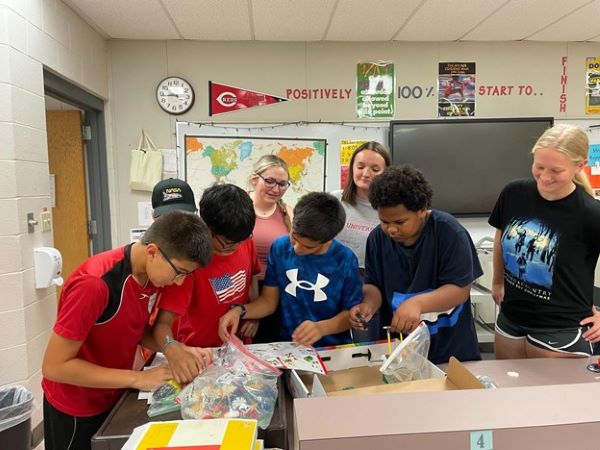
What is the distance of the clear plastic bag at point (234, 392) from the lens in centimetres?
87

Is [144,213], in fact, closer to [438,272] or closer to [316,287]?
[316,287]

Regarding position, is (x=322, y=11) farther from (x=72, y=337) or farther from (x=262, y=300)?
(x=72, y=337)

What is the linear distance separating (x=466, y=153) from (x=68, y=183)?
3236 millimetres

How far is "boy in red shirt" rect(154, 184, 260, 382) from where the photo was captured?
1.28 metres

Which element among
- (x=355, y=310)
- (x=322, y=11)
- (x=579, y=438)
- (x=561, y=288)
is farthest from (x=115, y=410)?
(x=322, y=11)

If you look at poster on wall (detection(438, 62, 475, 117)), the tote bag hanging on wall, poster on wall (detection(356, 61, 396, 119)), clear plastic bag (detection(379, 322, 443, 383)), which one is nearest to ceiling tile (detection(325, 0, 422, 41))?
poster on wall (detection(356, 61, 396, 119))

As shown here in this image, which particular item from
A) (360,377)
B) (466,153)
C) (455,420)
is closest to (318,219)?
(360,377)

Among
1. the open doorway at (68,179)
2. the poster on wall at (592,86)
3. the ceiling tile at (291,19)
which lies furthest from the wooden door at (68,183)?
the poster on wall at (592,86)

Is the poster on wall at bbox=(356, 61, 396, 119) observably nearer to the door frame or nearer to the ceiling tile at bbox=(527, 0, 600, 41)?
the ceiling tile at bbox=(527, 0, 600, 41)

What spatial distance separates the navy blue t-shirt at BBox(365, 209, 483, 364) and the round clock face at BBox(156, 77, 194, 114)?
2546 millimetres

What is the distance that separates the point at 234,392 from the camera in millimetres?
914

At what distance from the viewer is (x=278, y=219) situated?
1945mm

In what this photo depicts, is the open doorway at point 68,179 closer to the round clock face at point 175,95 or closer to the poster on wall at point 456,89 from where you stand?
the round clock face at point 175,95

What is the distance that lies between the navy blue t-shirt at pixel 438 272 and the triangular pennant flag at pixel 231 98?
2403mm
